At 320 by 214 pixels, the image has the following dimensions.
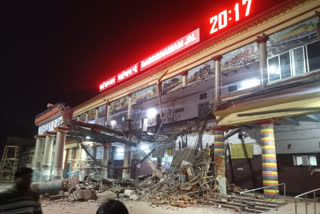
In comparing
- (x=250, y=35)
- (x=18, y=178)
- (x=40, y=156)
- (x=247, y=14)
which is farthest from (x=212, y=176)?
(x=40, y=156)

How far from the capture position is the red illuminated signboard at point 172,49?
18.2 m

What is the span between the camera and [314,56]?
44.2 feet

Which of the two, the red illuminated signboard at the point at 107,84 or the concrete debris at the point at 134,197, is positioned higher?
the red illuminated signboard at the point at 107,84

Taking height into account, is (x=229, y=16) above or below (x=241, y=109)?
above

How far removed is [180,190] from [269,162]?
5.01 m

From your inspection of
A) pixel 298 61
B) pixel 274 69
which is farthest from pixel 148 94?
pixel 298 61

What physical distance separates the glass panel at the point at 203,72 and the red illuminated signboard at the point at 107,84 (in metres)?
8.83

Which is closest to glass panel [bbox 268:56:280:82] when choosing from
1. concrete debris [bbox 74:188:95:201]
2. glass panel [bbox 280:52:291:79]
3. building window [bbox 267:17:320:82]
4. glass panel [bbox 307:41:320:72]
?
building window [bbox 267:17:320:82]

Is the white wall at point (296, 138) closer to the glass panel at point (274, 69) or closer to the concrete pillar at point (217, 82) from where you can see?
the concrete pillar at point (217, 82)

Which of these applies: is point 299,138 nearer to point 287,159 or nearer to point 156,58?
point 287,159

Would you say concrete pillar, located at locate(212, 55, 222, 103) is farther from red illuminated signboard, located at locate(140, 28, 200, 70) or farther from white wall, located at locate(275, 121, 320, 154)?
white wall, located at locate(275, 121, 320, 154)

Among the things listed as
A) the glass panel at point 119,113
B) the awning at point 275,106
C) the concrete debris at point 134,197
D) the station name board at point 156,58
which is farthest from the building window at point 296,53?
the glass panel at point 119,113

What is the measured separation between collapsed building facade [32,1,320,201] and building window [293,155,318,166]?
0.05m

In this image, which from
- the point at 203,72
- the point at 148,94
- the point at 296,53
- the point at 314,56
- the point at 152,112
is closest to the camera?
the point at 314,56
